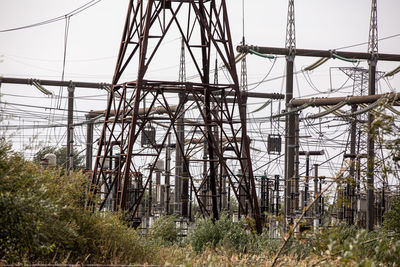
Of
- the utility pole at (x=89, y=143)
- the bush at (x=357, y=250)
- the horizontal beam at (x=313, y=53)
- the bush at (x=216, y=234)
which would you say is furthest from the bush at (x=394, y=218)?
the utility pole at (x=89, y=143)

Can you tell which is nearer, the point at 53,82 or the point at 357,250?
the point at 357,250

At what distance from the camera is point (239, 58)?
103 feet

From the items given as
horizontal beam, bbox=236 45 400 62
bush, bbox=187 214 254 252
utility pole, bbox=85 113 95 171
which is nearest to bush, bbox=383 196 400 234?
bush, bbox=187 214 254 252

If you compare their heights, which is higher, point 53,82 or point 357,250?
point 53,82

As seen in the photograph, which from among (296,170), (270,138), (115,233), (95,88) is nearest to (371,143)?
(296,170)

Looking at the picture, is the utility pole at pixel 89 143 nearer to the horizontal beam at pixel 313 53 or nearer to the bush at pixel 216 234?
the horizontal beam at pixel 313 53

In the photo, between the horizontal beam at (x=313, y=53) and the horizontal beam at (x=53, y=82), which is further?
the horizontal beam at (x=53, y=82)

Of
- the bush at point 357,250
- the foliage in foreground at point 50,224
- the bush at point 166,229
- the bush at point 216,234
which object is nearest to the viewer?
the bush at point 357,250

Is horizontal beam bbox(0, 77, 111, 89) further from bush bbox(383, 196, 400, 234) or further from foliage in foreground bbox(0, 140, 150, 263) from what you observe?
foliage in foreground bbox(0, 140, 150, 263)

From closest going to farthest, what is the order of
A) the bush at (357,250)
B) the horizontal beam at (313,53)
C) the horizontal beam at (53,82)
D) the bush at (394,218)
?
the bush at (357,250) → the bush at (394,218) → the horizontal beam at (313,53) → the horizontal beam at (53,82)

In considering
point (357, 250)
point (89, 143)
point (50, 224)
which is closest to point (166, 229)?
point (50, 224)

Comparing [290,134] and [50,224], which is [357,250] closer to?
[50,224]

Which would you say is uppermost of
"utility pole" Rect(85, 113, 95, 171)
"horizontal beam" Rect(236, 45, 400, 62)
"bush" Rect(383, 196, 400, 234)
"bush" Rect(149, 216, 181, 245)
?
"horizontal beam" Rect(236, 45, 400, 62)

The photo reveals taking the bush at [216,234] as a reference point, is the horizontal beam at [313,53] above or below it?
above
